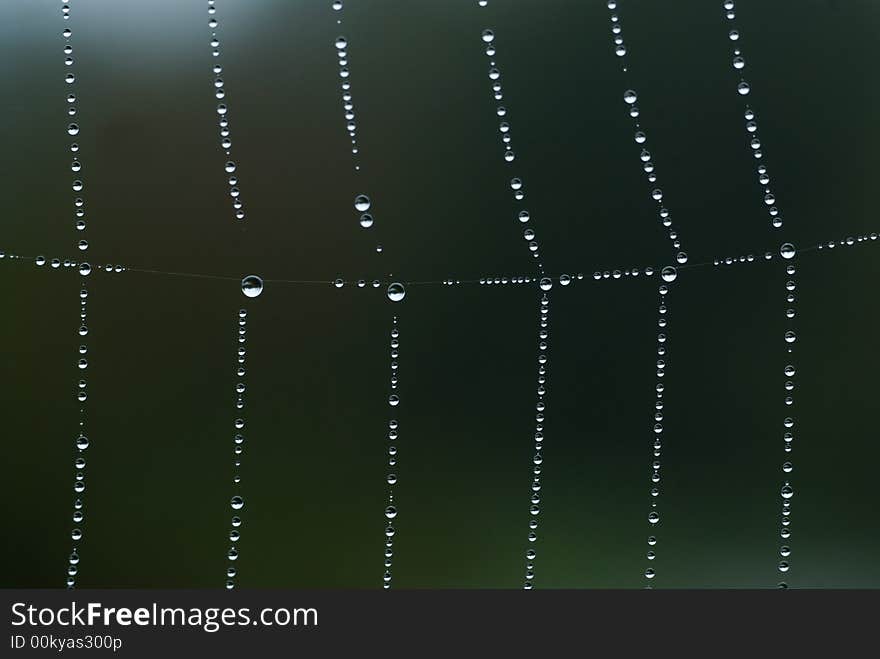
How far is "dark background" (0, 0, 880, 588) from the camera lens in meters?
3.74

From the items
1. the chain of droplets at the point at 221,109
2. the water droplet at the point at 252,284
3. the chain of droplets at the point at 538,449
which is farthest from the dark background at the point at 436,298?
the water droplet at the point at 252,284

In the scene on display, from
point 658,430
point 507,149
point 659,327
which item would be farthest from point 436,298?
point 658,430

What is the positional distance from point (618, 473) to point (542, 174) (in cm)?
143

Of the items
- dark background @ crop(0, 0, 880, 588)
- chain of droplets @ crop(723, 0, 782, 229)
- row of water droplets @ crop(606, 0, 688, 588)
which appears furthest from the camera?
dark background @ crop(0, 0, 880, 588)

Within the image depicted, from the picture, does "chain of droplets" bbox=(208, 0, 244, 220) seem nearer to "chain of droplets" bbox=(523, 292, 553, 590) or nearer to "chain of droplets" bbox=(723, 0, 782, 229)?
"chain of droplets" bbox=(523, 292, 553, 590)

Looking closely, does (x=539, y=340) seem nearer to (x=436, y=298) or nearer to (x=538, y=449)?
(x=436, y=298)

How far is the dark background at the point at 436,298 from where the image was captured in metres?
3.74

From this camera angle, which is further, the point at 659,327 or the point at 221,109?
the point at 659,327

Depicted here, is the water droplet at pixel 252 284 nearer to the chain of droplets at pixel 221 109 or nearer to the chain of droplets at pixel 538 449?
the chain of droplets at pixel 221 109

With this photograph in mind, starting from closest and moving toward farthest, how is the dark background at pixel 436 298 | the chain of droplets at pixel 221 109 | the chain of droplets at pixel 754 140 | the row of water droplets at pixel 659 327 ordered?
the chain of droplets at pixel 221 109 < the chain of droplets at pixel 754 140 < the row of water droplets at pixel 659 327 < the dark background at pixel 436 298

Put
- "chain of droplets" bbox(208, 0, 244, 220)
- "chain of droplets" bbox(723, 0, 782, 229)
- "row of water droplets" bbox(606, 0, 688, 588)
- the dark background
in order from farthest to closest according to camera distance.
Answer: the dark background → "row of water droplets" bbox(606, 0, 688, 588) → "chain of droplets" bbox(723, 0, 782, 229) → "chain of droplets" bbox(208, 0, 244, 220)

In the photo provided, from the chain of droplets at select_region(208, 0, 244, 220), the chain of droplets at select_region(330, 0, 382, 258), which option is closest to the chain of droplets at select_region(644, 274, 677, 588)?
the chain of droplets at select_region(330, 0, 382, 258)

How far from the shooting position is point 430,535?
3.87 metres

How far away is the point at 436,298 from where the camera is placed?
4.24 meters
